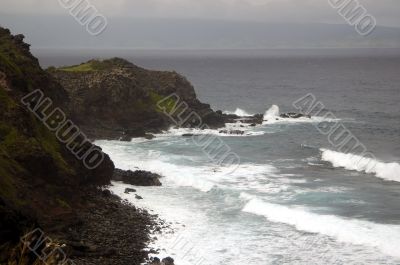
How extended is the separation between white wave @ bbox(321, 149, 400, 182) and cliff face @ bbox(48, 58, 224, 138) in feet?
85.5

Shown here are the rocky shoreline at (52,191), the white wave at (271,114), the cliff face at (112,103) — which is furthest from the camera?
the white wave at (271,114)

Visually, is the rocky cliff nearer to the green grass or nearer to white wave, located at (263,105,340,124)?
the green grass

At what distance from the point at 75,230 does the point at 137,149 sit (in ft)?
98.7

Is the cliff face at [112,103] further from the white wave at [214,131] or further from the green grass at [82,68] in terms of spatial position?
the white wave at [214,131]

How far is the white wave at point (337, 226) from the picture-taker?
3247 cm

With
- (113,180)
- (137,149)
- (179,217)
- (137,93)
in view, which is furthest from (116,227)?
(137,93)

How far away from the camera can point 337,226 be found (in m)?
35.5

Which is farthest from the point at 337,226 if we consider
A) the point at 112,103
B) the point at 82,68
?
the point at 82,68

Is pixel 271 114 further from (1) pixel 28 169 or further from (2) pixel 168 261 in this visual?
(2) pixel 168 261

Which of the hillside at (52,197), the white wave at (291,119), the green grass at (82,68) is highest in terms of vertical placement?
the white wave at (291,119)

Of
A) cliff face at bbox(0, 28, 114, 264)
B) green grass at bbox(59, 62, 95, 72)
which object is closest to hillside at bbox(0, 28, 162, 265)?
cliff face at bbox(0, 28, 114, 264)

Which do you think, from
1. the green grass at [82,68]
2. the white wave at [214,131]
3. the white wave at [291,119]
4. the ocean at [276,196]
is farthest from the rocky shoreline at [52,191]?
the white wave at [291,119]

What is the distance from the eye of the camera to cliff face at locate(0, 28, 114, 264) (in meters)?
27.0

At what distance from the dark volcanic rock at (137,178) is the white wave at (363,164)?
71.5 feet
